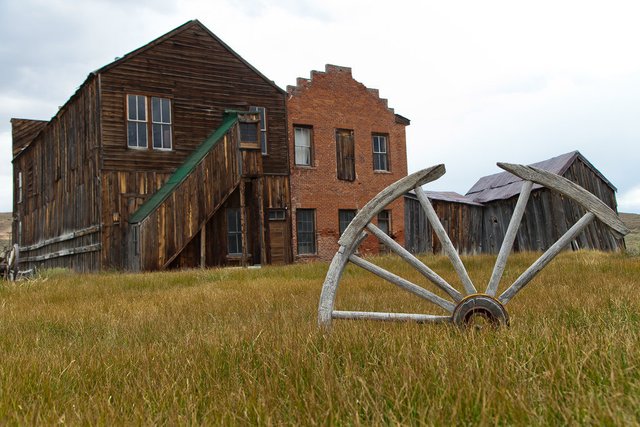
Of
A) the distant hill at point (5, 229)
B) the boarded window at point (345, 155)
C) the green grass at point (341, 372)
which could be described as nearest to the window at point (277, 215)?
the boarded window at point (345, 155)

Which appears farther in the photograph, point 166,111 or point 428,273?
point 166,111

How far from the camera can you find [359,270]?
10.6 metres

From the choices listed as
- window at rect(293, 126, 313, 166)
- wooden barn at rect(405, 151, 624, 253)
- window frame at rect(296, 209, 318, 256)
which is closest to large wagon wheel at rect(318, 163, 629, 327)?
wooden barn at rect(405, 151, 624, 253)

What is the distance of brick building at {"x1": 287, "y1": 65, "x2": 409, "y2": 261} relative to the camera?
21047mm

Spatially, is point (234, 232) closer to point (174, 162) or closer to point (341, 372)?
point (174, 162)

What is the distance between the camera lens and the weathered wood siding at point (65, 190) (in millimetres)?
17422

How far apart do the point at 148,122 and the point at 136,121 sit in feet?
1.19

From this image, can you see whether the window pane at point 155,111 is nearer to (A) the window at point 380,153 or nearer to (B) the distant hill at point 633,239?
(A) the window at point 380,153

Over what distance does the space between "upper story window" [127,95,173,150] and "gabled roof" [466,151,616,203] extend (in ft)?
40.7

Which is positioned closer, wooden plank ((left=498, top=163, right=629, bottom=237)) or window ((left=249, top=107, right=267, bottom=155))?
wooden plank ((left=498, top=163, right=629, bottom=237))

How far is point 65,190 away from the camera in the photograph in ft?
66.7

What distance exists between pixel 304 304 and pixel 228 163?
11.6 metres

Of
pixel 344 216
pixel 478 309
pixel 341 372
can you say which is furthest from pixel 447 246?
pixel 344 216

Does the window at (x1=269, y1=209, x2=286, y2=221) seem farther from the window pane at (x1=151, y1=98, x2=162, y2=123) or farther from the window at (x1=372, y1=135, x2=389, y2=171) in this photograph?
the window pane at (x1=151, y1=98, x2=162, y2=123)
